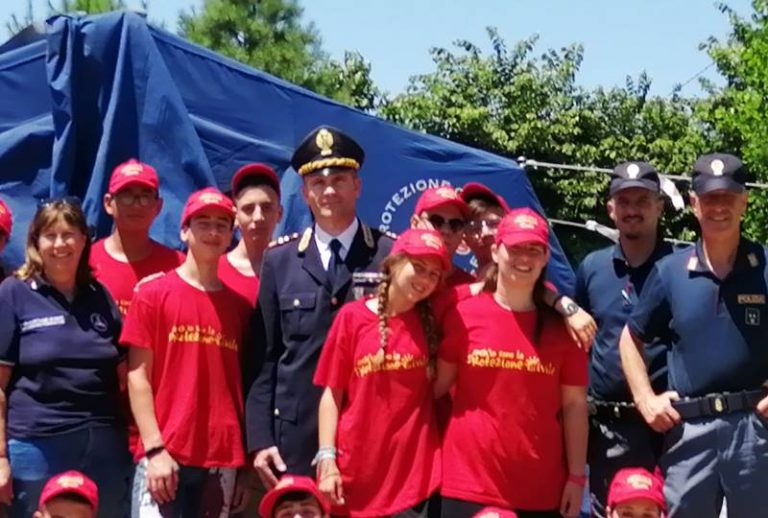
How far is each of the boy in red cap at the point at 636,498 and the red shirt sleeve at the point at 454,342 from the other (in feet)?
2.74

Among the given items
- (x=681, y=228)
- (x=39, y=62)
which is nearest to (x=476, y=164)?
(x=39, y=62)

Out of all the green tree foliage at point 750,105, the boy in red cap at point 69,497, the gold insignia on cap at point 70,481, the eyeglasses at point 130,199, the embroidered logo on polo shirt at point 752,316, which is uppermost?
the green tree foliage at point 750,105

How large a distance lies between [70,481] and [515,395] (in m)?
1.69

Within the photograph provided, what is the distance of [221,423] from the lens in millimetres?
5051

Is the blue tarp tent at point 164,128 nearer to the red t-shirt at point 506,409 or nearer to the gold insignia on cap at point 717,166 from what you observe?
the red t-shirt at point 506,409

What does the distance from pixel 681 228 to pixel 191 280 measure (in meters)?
17.9

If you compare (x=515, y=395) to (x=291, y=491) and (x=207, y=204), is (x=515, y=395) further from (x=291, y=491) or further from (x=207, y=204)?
(x=207, y=204)

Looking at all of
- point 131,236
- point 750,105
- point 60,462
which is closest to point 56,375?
point 60,462

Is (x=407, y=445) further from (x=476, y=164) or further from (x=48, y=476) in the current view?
(x=476, y=164)

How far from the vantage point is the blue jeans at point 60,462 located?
496 centimetres

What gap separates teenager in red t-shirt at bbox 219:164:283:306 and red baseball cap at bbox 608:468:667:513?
1.73 metres

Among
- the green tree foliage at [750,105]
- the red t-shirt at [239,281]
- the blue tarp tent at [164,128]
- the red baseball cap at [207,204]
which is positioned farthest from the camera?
the green tree foliage at [750,105]

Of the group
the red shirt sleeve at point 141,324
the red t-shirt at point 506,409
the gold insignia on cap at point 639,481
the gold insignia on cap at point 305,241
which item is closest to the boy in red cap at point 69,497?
the red shirt sleeve at point 141,324

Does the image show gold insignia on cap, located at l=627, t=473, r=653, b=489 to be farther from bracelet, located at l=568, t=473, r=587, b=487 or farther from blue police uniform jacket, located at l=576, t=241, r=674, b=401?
blue police uniform jacket, located at l=576, t=241, r=674, b=401
